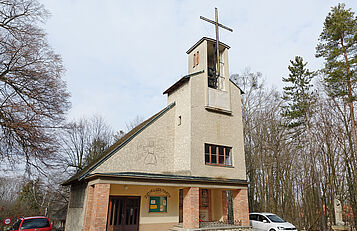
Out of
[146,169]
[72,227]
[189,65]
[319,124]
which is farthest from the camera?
[319,124]

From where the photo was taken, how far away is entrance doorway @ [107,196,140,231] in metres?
12.0

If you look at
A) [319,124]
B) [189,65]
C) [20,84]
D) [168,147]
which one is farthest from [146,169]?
[319,124]

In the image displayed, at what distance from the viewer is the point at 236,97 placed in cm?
1648

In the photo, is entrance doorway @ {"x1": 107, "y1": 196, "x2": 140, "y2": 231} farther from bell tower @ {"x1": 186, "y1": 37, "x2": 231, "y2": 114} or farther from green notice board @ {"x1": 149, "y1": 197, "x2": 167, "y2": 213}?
bell tower @ {"x1": 186, "y1": 37, "x2": 231, "y2": 114}

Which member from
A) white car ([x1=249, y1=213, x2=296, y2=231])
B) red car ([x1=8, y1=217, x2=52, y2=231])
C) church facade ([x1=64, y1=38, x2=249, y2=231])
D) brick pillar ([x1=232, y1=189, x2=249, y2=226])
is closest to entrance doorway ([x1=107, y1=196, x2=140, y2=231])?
church facade ([x1=64, y1=38, x2=249, y2=231])

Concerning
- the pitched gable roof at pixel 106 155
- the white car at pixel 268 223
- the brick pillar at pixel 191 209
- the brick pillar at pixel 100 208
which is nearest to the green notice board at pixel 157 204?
the brick pillar at pixel 191 209

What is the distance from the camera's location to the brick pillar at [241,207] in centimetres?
1310

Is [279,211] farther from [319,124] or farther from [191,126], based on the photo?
[191,126]

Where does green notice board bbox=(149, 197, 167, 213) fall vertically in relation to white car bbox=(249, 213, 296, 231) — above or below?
above

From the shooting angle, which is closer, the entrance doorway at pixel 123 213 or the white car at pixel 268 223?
the entrance doorway at pixel 123 213

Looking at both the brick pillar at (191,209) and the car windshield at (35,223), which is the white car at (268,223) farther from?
the car windshield at (35,223)

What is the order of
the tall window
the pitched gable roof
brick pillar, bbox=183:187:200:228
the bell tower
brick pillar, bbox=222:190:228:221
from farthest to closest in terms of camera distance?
the bell tower < brick pillar, bbox=222:190:228:221 < the tall window < the pitched gable roof < brick pillar, bbox=183:187:200:228

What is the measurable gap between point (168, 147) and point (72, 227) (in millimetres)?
7683

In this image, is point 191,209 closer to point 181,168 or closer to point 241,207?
point 181,168
